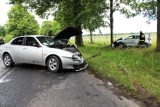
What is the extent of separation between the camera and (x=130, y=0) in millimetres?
18406

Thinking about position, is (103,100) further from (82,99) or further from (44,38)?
(44,38)

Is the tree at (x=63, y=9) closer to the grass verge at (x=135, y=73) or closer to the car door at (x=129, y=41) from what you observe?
the car door at (x=129, y=41)

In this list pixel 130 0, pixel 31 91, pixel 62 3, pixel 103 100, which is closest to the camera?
pixel 103 100

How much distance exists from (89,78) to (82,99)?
2.84 m

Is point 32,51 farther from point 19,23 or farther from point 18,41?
point 19,23

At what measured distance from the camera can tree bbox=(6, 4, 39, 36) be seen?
6544cm

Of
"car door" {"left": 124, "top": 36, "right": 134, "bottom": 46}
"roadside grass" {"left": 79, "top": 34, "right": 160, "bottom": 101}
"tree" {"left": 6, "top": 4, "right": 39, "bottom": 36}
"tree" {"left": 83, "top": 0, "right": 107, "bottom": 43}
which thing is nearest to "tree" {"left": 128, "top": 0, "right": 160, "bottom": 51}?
"roadside grass" {"left": 79, "top": 34, "right": 160, "bottom": 101}

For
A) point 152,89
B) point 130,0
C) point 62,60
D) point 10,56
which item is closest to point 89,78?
point 62,60

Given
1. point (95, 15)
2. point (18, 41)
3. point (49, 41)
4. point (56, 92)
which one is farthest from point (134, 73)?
point (95, 15)

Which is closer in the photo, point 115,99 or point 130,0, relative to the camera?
point 115,99

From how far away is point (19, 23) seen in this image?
216ft

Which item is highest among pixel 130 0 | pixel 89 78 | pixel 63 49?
pixel 130 0

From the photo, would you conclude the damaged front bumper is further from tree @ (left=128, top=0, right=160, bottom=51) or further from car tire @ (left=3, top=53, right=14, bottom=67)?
tree @ (left=128, top=0, right=160, bottom=51)

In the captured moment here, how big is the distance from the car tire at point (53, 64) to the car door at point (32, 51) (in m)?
0.50
